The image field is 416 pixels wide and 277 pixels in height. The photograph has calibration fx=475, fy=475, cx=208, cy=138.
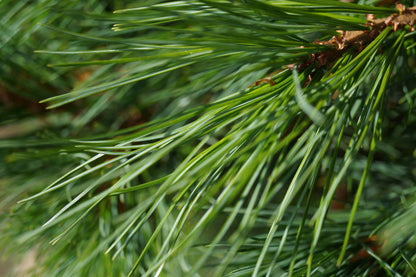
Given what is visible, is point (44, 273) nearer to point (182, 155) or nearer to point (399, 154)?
point (182, 155)

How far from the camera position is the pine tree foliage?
0.85 feet

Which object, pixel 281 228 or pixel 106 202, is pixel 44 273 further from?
pixel 281 228

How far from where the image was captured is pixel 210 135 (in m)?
0.29

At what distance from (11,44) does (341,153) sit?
1.40ft

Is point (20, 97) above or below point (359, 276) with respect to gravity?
above

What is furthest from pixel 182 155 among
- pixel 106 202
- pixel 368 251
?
pixel 368 251

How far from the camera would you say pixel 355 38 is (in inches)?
12.5

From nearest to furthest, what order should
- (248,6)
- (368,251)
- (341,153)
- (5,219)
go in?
(248,6) → (368,251) → (5,219) → (341,153)

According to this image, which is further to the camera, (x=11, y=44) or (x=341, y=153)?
(x=341, y=153)

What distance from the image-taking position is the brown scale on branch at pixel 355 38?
318 millimetres

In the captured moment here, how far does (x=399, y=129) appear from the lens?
548mm

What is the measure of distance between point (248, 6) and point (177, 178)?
4.1 inches

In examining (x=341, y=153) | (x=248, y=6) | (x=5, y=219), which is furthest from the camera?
(x=341, y=153)

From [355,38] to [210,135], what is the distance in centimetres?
12
